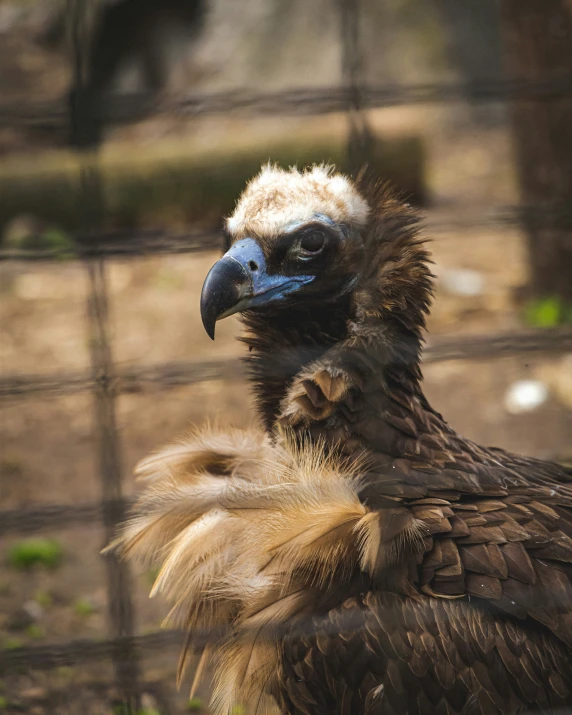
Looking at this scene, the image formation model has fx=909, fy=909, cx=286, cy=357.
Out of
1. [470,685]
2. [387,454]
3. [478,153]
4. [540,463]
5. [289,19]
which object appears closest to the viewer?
[470,685]

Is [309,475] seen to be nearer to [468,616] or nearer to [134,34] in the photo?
[468,616]

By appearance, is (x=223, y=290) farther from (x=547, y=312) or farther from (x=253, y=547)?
(x=547, y=312)

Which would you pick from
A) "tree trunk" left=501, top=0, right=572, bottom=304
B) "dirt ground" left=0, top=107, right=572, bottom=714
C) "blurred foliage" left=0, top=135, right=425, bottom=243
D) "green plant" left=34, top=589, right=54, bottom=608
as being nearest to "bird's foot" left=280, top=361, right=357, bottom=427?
"dirt ground" left=0, top=107, right=572, bottom=714

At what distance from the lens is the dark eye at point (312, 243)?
6.57 feet

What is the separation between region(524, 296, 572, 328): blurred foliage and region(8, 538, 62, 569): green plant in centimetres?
277

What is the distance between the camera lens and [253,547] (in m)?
1.81

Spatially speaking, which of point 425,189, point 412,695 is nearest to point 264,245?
point 412,695

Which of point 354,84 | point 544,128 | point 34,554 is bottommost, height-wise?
point 34,554

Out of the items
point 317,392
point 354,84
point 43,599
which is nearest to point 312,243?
point 317,392

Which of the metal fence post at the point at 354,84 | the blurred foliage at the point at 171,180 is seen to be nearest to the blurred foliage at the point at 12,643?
the metal fence post at the point at 354,84

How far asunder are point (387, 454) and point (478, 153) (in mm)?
7286

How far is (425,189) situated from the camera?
688cm

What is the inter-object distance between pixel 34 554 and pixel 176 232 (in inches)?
118

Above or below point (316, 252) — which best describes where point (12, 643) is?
below
